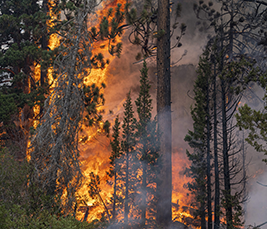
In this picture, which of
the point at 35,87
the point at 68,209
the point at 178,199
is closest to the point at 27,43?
the point at 35,87

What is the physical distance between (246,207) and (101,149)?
9171 mm

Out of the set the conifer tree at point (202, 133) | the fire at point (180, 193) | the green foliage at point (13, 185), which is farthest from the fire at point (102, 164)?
the green foliage at point (13, 185)

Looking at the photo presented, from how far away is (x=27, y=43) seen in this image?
11562 millimetres

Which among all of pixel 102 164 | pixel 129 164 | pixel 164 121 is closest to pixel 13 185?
pixel 129 164

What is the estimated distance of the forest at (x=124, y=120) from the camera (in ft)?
18.4

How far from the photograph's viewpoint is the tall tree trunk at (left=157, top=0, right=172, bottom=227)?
8539 mm

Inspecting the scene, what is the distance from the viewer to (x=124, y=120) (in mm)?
9914

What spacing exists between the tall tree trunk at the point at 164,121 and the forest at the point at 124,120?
0.13 ft

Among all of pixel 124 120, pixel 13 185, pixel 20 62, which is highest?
pixel 20 62

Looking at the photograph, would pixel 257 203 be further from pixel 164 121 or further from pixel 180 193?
pixel 164 121

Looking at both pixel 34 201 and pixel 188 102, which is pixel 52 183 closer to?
pixel 34 201

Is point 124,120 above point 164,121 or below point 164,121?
above

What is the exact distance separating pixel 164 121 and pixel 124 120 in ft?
6.30

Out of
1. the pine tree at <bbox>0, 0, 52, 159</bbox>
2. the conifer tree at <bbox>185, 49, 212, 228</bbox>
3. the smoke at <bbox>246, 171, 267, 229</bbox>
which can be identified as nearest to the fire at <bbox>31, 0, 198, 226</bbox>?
the pine tree at <bbox>0, 0, 52, 159</bbox>
